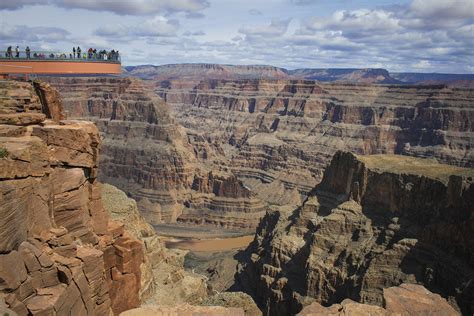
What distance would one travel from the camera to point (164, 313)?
18.8m

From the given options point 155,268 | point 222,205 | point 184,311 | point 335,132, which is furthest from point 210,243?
point 335,132

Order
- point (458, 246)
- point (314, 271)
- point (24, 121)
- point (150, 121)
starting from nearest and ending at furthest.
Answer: point (24, 121) < point (458, 246) < point (314, 271) < point (150, 121)

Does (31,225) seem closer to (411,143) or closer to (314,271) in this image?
(314,271)

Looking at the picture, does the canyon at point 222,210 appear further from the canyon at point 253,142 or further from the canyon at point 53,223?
the canyon at point 253,142

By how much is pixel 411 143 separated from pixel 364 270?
3863 inches

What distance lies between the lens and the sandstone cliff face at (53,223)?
53.0 ft

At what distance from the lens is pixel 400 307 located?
20.2 m

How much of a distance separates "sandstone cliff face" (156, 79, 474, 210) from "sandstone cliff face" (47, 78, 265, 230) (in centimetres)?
1392

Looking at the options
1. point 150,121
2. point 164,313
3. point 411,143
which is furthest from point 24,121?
point 411,143

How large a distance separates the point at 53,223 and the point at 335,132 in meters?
138

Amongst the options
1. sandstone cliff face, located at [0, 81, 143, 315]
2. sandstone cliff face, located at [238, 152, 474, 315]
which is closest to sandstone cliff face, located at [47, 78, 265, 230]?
sandstone cliff face, located at [238, 152, 474, 315]

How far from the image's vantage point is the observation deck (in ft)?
112

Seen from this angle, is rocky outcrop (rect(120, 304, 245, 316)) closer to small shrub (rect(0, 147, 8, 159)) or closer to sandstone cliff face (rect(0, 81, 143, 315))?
sandstone cliff face (rect(0, 81, 143, 315))

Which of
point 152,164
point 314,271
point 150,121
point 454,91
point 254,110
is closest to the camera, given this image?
point 314,271
